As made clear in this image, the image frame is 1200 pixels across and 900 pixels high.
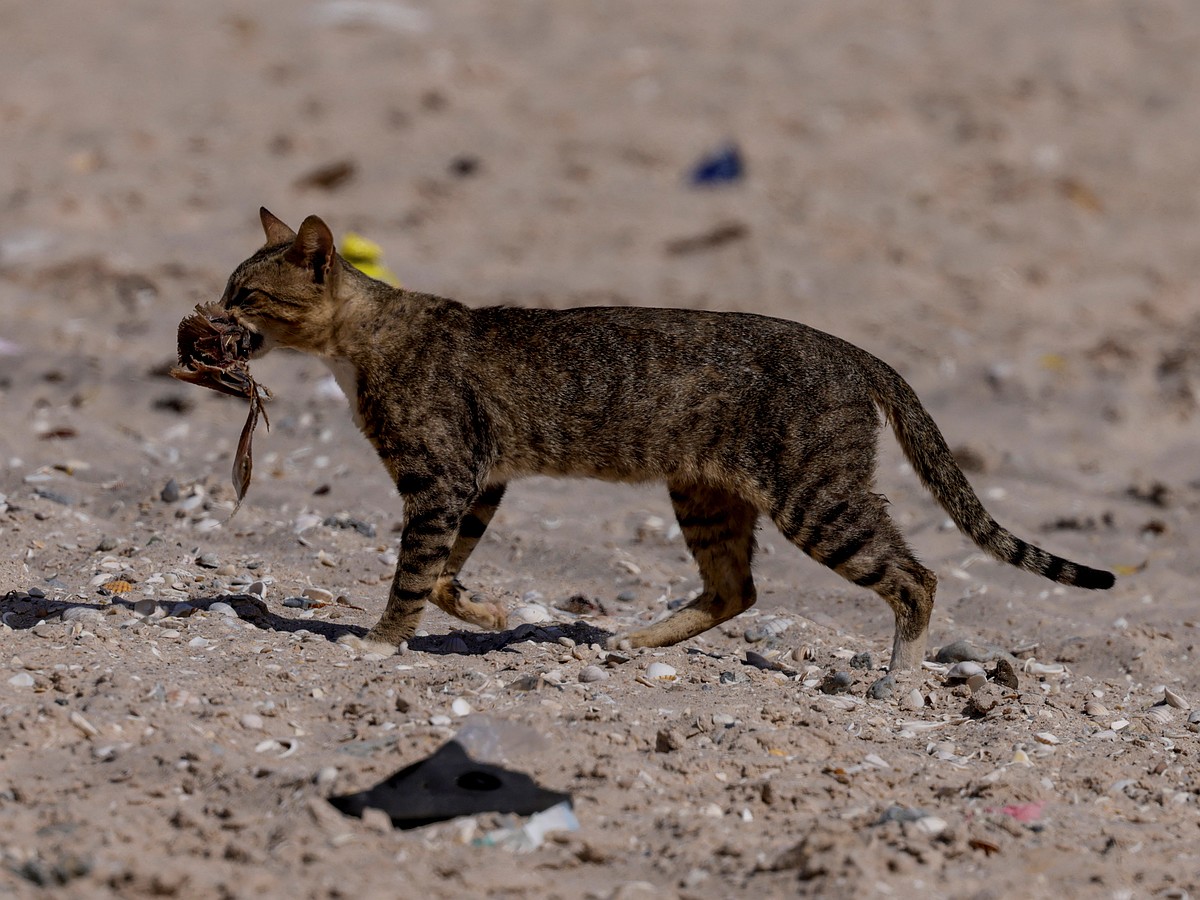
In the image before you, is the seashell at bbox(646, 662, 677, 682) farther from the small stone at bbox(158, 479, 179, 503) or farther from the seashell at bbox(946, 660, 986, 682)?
the small stone at bbox(158, 479, 179, 503)

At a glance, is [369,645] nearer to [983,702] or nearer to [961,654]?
[983,702]

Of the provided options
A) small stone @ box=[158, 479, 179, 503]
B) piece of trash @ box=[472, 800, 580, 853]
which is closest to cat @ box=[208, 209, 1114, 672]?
small stone @ box=[158, 479, 179, 503]

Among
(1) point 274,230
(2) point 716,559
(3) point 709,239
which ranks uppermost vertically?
(1) point 274,230

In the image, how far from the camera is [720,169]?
11875 millimetres

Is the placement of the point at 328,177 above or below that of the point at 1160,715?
above

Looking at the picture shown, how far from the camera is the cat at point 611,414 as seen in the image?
5.40 metres

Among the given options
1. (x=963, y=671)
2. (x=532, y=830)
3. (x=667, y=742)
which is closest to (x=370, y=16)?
(x=963, y=671)

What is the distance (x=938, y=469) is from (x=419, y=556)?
1968 millimetres

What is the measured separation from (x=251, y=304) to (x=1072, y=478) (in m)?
4.82

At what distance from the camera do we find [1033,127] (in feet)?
42.5

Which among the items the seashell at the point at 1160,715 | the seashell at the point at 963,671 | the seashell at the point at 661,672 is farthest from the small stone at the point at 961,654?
the seashell at the point at 661,672

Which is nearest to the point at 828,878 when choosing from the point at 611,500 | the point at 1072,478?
the point at 611,500

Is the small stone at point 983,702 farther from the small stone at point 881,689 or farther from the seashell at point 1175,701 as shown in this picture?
the seashell at point 1175,701

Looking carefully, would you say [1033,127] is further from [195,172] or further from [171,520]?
[171,520]
